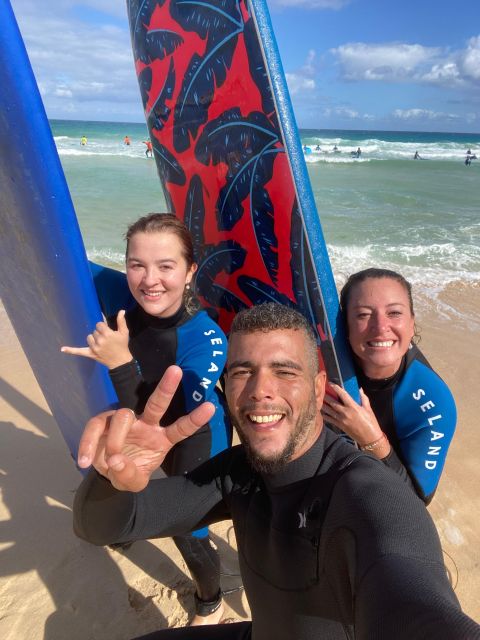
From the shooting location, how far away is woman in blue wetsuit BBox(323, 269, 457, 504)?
1.77 metres

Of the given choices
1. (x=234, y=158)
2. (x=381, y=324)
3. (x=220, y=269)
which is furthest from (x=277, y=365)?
(x=220, y=269)

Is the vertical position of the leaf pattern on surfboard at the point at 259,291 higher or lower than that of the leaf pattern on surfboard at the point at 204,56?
lower

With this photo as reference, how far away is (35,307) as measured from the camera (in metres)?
2.17

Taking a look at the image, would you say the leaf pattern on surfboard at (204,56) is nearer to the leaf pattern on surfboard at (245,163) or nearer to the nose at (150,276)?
the leaf pattern on surfboard at (245,163)

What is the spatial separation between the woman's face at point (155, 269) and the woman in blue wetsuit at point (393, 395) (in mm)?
754

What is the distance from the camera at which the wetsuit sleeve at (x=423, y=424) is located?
5.82ft

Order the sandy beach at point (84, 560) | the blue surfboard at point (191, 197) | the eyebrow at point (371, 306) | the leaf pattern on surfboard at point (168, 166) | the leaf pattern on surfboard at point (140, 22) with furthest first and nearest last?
1. the leaf pattern on surfboard at point (168, 166)
2. the leaf pattern on surfboard at point (140, 22)
3. the sandy beach at point (84, 560)
4. the eyebrow at point (371, 306)
5. the blue surfboard at point (191, 197)

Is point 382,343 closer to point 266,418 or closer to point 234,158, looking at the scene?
point 266,418

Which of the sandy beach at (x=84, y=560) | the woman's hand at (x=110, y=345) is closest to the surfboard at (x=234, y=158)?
the woman's hand at (x=110, y=345)

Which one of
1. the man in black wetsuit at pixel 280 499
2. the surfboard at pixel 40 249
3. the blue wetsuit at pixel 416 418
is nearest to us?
the man in black wetsuit at pixel 280 499

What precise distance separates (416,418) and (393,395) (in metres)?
0.13

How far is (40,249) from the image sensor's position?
1839 mm

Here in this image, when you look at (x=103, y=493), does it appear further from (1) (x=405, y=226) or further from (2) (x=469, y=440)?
(1) (x=405, y=226)

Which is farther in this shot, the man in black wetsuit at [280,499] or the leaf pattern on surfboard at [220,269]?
the leaf pattern on surfboard at [220,269]
